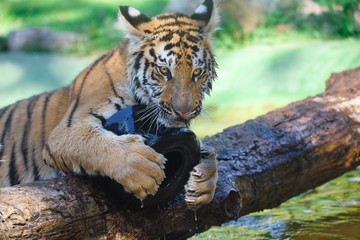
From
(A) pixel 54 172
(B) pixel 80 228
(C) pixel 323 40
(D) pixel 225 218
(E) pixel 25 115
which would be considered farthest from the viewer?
(C) pixel 323 40

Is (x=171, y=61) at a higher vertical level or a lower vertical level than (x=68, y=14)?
lower

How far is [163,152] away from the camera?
239 centimetres

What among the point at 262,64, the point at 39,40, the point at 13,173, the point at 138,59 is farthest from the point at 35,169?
the point at 39,40

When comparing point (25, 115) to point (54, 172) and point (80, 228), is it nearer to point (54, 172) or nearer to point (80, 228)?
point (54, 172)

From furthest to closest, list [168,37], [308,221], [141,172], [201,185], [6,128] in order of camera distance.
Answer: [308,221]
[6,128]
[168,37]
[201,185]
[141,172]

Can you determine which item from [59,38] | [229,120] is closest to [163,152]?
[229,120]

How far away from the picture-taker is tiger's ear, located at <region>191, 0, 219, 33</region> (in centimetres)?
296

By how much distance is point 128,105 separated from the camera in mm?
2889

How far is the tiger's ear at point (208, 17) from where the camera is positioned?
9.71 ft

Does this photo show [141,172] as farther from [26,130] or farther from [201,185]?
[26,130]

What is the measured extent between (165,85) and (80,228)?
867 mm

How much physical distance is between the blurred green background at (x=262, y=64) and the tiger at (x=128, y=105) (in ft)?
4.25

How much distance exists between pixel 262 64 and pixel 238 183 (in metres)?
5.61

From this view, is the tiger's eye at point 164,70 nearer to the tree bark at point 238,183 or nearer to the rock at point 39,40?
the tree bark at point 238,183
